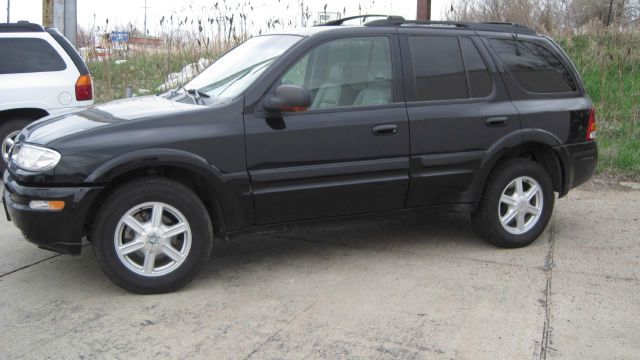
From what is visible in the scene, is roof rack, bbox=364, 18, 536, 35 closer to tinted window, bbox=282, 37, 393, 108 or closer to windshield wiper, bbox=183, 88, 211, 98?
tinted window, bbox=282, 37, 393, 108

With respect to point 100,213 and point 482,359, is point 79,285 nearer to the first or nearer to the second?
point 100,213

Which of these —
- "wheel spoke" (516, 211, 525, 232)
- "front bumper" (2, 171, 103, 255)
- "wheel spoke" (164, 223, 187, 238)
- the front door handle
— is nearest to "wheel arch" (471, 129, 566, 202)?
"wheel spoke" (516, 211, 525, 232)

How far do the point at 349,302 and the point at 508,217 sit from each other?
5.66 feet

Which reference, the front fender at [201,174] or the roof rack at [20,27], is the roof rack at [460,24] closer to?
the front fender at [201,174]

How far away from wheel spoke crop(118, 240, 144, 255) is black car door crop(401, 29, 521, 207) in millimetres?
1932

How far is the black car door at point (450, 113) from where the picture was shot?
492cm

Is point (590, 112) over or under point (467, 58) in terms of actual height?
under

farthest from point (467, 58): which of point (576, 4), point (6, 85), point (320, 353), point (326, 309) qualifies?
point (576, 4)

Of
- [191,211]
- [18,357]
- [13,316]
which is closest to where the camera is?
[18,357]

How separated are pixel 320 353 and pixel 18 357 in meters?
1.54

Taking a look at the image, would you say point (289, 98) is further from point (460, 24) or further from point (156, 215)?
point (460, 24)

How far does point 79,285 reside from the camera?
14.8ft

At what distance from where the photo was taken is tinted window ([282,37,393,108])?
466 cm

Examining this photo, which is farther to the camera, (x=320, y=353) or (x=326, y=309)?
(x=326, y=309)
